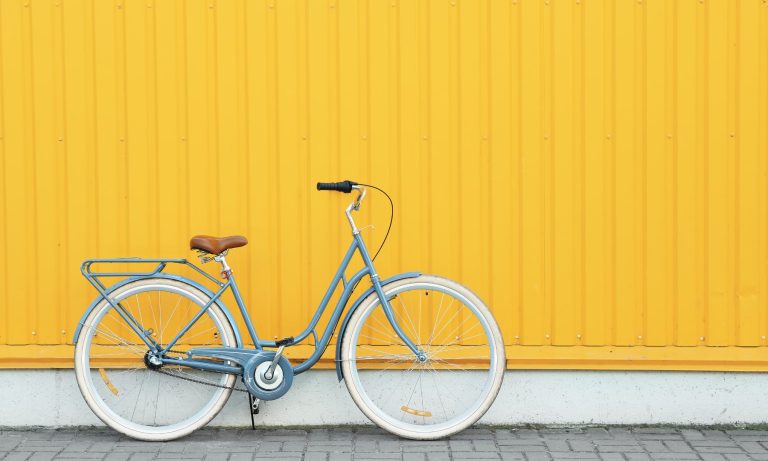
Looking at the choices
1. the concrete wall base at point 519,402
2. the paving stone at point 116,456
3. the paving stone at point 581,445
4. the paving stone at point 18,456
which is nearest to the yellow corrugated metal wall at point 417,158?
the concrete wall base at point 519,402

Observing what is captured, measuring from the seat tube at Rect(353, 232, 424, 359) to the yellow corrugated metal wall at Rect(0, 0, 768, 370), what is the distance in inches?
10.8

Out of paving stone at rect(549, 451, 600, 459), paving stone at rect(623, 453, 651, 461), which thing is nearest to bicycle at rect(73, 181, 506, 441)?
paving stone at rect(549, 451, 600, 459)

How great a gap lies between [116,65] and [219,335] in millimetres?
1584

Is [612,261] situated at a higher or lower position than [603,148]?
lower

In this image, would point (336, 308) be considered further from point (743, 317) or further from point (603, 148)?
point (743, 317)

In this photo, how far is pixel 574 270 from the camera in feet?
22.6

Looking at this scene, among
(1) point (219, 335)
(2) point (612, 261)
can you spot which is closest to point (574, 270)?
(2) point (612, 261)

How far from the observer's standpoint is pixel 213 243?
6.54 m

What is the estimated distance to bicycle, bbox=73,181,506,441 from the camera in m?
6.61

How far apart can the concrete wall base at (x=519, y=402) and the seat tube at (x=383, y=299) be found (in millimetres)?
581

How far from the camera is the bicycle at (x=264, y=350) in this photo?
260 inches

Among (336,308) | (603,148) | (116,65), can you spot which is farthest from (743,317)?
(116,65)

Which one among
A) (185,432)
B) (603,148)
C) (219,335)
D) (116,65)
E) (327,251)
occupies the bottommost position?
(185,432)

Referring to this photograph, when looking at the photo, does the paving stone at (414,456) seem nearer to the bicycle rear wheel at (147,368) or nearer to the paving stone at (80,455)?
the bicycle rear wheel at (147,368)
